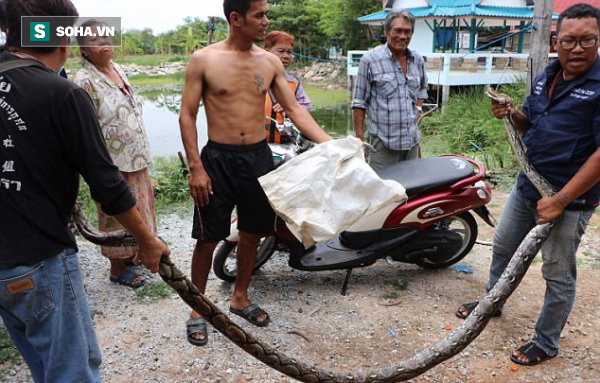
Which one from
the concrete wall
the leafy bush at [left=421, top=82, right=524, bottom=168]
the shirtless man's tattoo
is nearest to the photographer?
the shirtless man's tattoo

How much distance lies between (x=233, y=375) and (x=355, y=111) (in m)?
2.26

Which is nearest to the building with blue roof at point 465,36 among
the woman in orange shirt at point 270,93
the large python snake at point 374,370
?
the woman in orange shirt at point 270,93

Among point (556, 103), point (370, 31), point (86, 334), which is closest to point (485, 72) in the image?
point (370, 31)

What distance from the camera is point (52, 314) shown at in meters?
1.71

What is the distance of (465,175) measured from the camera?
3.33 metres

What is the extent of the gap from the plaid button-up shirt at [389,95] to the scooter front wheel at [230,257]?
1266 mm

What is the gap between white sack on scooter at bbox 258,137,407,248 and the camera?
7.28ft

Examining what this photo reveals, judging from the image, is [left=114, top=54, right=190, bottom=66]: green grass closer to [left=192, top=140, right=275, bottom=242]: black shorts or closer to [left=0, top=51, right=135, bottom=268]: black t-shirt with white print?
[left=192, top=140, right=275, bottom=242]: black shorts

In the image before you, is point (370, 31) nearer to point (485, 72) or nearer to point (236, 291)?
point (485, 72)

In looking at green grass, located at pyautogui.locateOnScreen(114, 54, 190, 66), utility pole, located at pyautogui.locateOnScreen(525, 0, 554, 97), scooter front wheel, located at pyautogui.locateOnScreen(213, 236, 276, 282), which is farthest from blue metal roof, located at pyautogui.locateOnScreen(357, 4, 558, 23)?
green grass, located at pyautogui.locateOnScreen(114, 54, 190, 66)

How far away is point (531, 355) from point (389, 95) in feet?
6.85

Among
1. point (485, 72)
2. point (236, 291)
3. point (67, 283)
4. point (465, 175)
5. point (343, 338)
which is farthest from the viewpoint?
point (485, 72)

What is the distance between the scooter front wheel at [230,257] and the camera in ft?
11.1

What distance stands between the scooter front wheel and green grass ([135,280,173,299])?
1.19 feet
